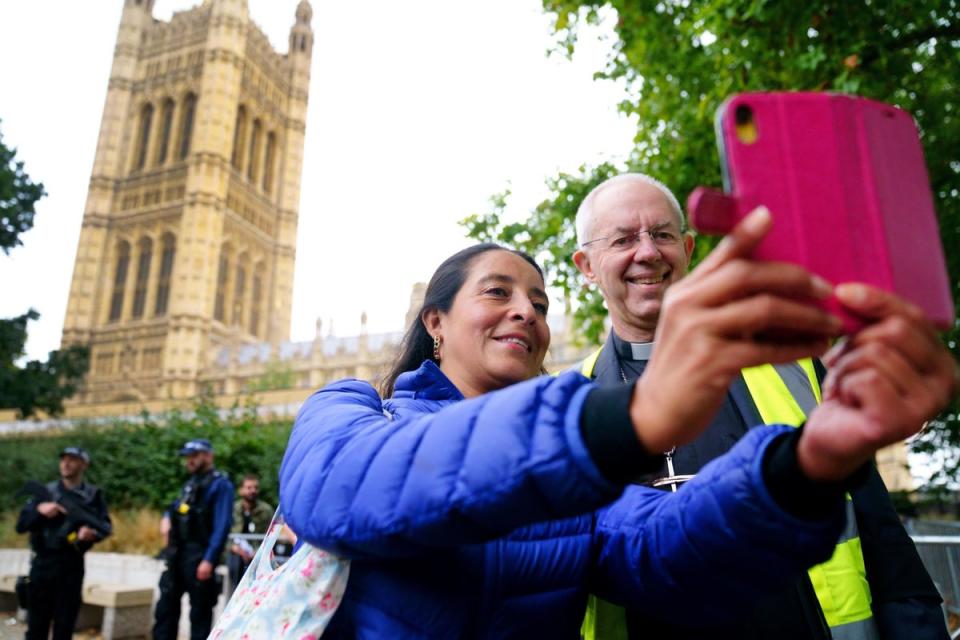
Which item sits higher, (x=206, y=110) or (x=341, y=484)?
(x=206, y=110)

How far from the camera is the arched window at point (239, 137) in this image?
171 ft

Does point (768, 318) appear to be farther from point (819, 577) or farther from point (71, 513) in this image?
point (71, 513)

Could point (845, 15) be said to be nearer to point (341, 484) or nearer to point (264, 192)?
point (341, 484)

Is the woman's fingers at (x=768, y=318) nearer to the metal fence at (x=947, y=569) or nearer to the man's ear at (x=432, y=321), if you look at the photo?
the man's ear at (x=432, y=321)

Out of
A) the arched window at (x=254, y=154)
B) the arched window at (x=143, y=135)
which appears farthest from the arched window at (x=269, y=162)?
the arched window at (x=143, y=135)

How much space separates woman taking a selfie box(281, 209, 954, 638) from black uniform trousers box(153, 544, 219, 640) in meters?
5.43

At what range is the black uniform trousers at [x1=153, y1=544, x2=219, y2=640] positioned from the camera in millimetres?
5746

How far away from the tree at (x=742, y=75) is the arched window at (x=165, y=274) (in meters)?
45.7

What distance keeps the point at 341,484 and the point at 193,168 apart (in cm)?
5285

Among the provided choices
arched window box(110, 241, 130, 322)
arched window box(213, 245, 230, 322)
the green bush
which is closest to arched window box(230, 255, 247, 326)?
arched window box(213, 245, 230, 322)

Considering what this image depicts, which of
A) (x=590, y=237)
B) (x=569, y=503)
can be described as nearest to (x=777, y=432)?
(x=569, y=503)

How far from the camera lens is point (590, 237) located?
6.75 feet

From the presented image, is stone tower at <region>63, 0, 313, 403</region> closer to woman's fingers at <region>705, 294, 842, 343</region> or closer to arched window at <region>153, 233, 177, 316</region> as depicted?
arched window at <region>153, 233, 177, 316</region>

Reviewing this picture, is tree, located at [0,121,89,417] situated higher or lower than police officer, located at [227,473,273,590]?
higher
